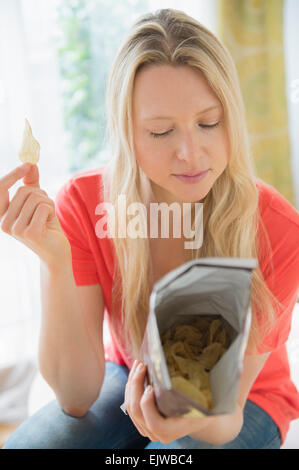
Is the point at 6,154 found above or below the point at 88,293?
above

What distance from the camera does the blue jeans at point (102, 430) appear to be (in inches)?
29.2

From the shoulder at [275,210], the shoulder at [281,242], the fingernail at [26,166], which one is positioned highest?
the fingernail at [26,166]

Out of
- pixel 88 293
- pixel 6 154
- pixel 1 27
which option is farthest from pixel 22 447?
pixel 1 27

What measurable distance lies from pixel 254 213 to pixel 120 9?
1.75 metres

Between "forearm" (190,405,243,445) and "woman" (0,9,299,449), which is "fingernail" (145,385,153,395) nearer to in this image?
"woman" (0,9,299,449)

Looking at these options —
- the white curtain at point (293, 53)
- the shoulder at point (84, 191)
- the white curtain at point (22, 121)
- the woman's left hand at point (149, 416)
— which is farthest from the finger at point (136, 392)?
the white curtain at point (22, 121)

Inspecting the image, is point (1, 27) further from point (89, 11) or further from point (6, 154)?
point (89, 11)

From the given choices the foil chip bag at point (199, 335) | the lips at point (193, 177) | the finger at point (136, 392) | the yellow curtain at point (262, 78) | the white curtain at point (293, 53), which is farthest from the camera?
the yellow curtain at point (262, 78)

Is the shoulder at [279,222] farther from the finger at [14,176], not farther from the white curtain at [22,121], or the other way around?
the white curtain at [22,121]

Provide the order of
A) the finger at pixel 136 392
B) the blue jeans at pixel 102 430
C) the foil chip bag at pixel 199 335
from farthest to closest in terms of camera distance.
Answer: the blue jeans at pixel 102 430
the finger at pixel 136 392
the foil chip bag at pixel 199 335

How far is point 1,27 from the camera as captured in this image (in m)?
1.54

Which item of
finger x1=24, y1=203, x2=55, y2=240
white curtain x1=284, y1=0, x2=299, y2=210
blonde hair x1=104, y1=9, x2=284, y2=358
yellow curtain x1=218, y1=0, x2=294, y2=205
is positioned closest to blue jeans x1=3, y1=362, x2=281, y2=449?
blonde hair x1=104, y1=9, x2=284, y2=358

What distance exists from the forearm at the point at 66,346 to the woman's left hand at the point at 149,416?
0.21 m

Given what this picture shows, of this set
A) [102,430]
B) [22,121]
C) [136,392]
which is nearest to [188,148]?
[136,392]
